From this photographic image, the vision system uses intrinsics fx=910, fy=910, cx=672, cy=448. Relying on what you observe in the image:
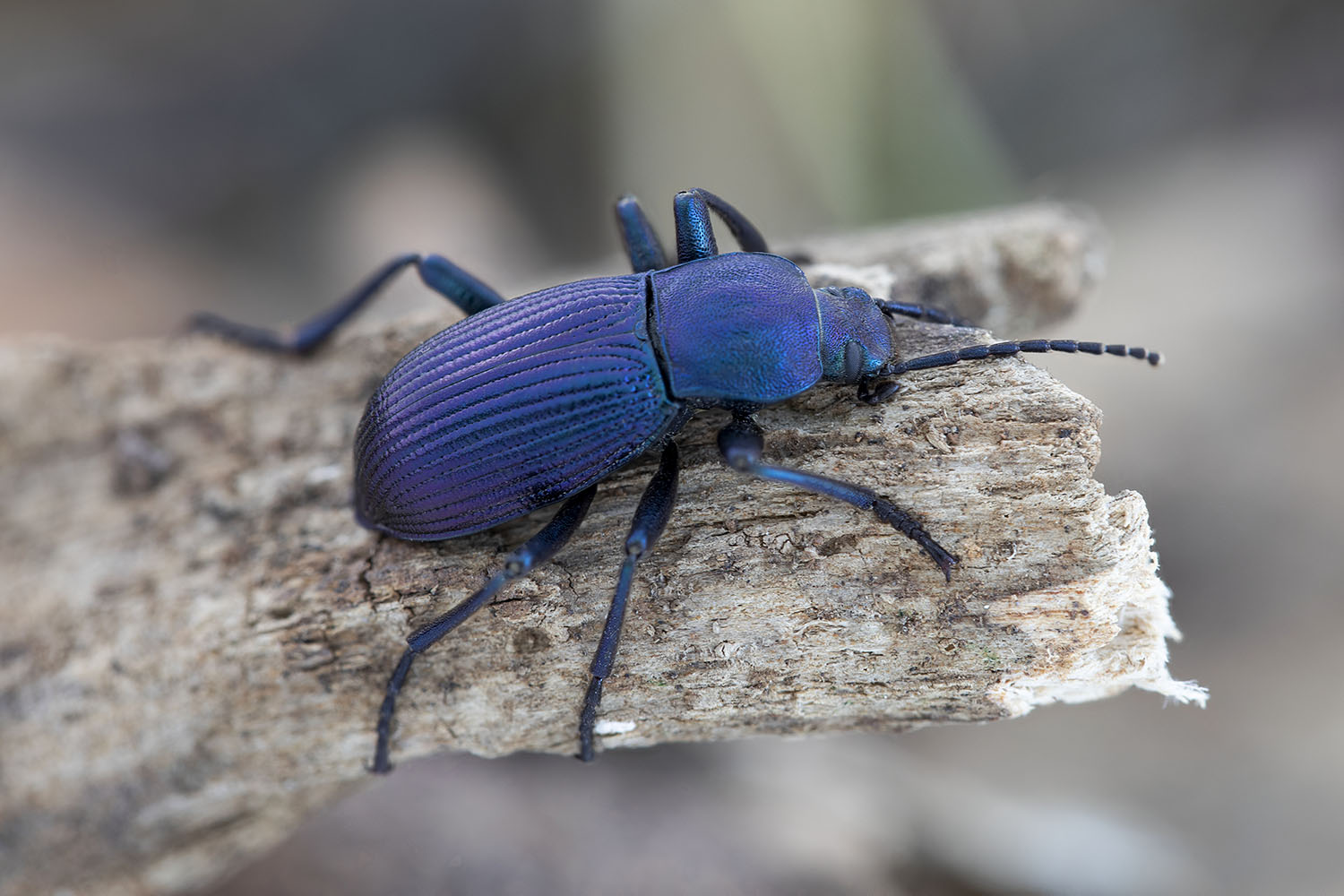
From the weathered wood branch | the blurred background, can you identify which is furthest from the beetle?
the blurred background

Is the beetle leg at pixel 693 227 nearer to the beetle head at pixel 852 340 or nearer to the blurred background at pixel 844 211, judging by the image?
the beetle head at pixel 852 340

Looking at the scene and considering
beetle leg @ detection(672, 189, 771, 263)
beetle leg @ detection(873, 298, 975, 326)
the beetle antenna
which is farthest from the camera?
beetle leg @ detection(672, 189, 771, 263)

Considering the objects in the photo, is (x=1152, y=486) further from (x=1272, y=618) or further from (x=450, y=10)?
(x=450, y=10)

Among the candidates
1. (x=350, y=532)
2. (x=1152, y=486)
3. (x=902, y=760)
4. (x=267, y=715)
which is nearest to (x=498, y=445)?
(x=350, y=532)

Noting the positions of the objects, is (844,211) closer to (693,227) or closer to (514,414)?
(693,227)

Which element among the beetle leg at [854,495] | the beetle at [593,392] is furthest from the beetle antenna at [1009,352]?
the beetle leg at [854,495]

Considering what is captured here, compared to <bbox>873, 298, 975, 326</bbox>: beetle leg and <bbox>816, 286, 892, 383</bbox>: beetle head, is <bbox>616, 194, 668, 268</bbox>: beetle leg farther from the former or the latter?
<bbox>873, 298, 975, 326</bbox>: beetle leg
